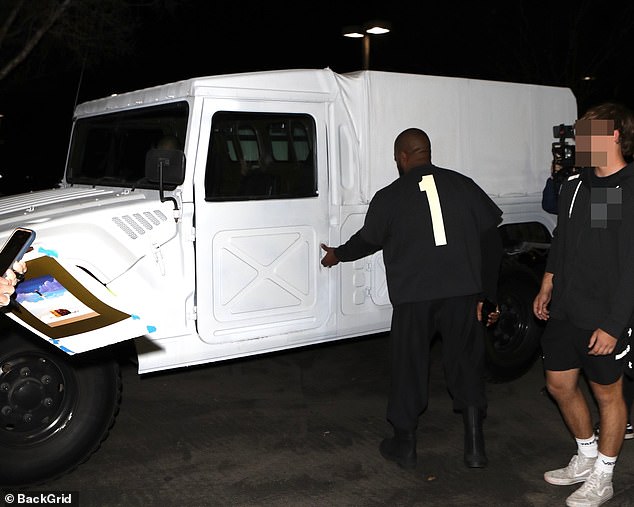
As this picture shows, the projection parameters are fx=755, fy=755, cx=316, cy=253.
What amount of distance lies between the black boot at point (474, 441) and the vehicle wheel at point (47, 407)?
6.52 feet

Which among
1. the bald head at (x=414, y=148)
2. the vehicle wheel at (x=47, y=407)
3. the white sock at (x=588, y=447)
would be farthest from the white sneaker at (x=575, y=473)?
the vehicle wheel at (x=47, y=407)

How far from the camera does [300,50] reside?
2602 cm

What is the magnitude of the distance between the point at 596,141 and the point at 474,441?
5.91ft

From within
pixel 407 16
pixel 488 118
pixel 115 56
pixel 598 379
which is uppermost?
pixel 407 16

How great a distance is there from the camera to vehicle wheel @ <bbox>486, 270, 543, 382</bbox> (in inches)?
222

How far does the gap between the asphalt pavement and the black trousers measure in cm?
40

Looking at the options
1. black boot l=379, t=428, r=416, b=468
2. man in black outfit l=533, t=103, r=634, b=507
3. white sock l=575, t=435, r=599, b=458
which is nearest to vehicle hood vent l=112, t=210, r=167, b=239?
black boot l=379, t=428, r=416, b=468

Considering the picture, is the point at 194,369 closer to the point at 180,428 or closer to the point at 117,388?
the point at 180,428

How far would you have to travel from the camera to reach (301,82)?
15.8 feet

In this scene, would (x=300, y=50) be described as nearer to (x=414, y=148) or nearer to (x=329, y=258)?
(x=329, y=258)

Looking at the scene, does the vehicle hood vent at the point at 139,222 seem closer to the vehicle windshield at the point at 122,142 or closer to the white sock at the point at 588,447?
the vehicle windshield at the point at 122,142

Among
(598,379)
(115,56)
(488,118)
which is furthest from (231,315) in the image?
(115,56)

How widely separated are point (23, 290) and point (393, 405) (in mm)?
2149

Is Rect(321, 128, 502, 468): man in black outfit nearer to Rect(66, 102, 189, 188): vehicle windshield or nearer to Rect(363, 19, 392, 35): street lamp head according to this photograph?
Rect(66, 102, 189, 188): vehicle windshield
